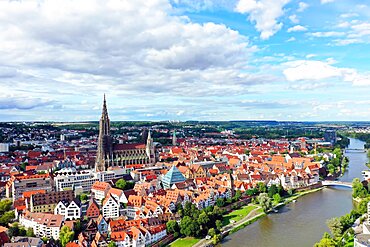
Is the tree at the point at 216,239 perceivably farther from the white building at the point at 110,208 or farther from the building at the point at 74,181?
the building at the point at 74,181

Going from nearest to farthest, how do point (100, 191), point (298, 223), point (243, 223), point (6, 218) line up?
1. point (6, 218)
2. point (243, 223)
3. point (298, 223)
4. point (100, 191)

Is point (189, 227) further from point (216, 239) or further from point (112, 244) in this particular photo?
point (112, 244)

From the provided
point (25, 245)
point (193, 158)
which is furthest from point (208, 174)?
point (25, 245)

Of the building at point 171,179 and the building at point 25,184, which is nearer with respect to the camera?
the building at point 25,184

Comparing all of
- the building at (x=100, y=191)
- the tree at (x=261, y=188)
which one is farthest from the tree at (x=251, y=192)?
the building at (x=100, y=191)

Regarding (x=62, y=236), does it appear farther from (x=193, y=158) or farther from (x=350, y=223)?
(x=193, y=158)

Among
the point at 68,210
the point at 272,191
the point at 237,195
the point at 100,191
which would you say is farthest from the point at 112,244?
the point at 272,191
